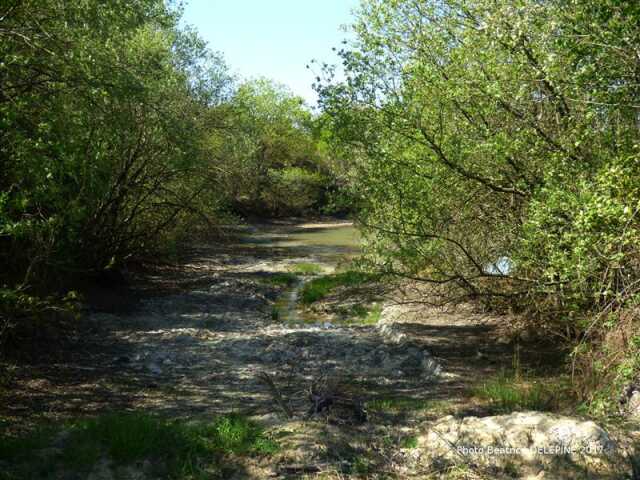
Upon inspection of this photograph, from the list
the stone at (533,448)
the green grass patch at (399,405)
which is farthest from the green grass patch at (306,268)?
the stone at (533,448)

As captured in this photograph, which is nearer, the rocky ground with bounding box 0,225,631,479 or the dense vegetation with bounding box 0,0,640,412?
the rocky ground with bounding box 0,225,631,479

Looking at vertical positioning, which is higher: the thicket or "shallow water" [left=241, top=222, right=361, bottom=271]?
the thicket

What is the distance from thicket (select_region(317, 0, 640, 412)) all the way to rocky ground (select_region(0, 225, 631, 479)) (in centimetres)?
156

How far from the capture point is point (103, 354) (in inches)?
475

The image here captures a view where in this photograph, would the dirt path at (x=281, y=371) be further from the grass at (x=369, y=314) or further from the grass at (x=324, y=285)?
the grass at (x=324, y=285)

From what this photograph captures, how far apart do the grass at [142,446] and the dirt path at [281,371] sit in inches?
21.4

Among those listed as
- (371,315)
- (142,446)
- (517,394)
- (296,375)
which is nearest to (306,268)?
(371,315)

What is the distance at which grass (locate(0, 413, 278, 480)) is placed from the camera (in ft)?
22.0

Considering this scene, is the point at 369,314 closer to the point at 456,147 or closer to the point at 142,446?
the point at 456,147

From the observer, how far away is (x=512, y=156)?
10.6 metres

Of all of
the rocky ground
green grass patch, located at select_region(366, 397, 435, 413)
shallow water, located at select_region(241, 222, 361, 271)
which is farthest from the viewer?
shallow water, located at select_region(241, 222, 361, 271)

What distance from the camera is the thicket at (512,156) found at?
310 inches

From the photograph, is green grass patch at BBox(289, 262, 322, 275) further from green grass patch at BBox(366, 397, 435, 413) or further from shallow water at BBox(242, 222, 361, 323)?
green grass patch at BBox(366, 397, 435, 413)

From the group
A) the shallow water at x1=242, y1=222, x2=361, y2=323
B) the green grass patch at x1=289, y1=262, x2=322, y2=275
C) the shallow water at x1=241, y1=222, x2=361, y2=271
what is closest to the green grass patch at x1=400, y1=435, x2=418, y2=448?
the shallow water at x1=242, y1=222, x2=361, y2=323
